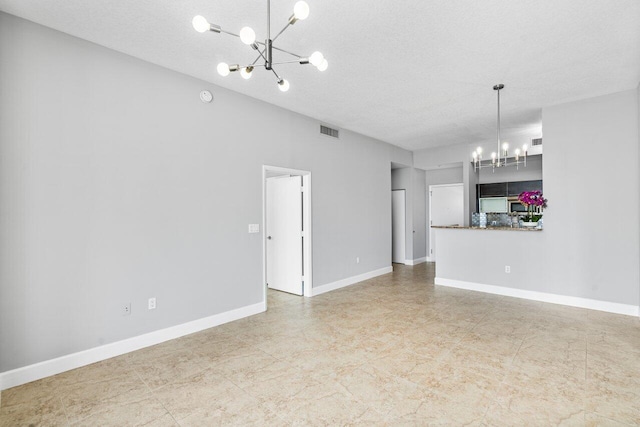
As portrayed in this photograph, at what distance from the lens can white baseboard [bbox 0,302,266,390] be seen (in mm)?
2533

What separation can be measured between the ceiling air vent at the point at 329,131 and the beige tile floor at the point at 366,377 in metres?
3.05

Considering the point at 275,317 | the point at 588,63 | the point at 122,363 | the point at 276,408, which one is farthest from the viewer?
the point at 275,317

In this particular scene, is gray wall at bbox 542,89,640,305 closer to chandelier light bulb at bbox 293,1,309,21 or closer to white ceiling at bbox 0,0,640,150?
white ceiling at bbox 0,0,640,150

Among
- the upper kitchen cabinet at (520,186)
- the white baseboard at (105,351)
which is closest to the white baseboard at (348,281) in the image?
the white baseboard at (105,351)

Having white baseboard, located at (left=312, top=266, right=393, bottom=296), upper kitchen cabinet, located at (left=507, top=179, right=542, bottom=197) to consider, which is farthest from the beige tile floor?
upper kitchen cabinet, located at (left=507, top=179, right=542, bottom=197)

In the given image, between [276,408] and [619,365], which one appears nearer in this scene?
[276,408]

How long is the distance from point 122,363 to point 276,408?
1669mm

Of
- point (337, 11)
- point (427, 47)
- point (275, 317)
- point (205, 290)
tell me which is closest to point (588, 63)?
point (427, 47)

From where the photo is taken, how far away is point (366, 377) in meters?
2.62

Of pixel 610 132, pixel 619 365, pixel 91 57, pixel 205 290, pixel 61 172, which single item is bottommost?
pixel 619 365

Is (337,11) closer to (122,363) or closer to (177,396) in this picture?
(177,396)

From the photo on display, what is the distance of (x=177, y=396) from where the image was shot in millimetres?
2385

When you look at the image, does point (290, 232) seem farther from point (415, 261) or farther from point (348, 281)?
point (415, 261)

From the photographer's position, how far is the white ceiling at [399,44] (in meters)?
2.45
